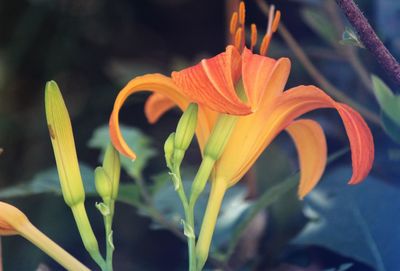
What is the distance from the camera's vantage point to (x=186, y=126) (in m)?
0.66

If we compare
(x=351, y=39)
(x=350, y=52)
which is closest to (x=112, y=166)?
(x=351, y=39)

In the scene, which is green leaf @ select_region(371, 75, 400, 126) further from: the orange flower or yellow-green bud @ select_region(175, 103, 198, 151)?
yellow-green bud @ select_region(175, 103, 198, 151)

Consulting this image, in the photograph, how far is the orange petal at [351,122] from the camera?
620mm

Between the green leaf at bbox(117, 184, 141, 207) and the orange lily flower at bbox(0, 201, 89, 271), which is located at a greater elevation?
the orange lily flower at bbox(0, 201, 89, 271)

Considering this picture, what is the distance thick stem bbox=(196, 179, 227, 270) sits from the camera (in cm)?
65

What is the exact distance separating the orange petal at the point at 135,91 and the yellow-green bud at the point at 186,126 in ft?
0.09

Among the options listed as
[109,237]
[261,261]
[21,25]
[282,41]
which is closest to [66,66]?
[21,25]

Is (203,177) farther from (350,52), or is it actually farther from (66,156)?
(350,52)

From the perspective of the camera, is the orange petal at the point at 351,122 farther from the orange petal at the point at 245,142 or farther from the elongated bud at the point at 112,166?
the elongated bud at the point at 112,166

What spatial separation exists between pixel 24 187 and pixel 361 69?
18.1 inches

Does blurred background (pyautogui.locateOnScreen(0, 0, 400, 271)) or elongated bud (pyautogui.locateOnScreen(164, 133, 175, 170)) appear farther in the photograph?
blurred background (pyautogui.locateOnScreen(0, 0, 400, 271))

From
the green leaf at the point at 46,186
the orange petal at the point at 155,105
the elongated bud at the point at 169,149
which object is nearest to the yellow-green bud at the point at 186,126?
the elongated bud at the point at 169,149

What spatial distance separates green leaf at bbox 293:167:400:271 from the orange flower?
13 centimetres

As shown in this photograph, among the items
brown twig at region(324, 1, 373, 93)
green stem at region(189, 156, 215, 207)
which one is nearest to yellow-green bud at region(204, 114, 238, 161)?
green stem at region(189, 156, 215, 207)
